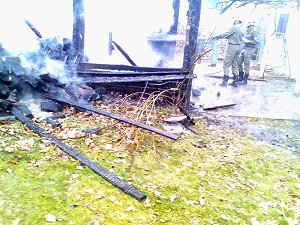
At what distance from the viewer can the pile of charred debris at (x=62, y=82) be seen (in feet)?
18.3

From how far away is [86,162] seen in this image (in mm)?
4199

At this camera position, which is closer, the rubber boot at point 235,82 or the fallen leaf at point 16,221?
the fallen leaf at point 16,221

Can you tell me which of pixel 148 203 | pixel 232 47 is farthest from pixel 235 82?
pixel 148 203

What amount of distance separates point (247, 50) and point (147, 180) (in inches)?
370

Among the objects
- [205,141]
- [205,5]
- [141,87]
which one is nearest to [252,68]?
[205,5]

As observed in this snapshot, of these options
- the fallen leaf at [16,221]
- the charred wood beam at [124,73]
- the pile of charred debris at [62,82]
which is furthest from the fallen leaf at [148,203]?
the charred wood beam at [124,73]

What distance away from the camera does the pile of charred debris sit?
→ 5.59m

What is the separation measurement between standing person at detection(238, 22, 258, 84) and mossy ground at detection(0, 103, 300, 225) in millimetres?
6775

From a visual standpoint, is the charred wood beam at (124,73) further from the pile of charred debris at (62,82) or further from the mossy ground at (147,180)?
the mossy ground at (147,180)

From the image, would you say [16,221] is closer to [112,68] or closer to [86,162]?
[86,162]

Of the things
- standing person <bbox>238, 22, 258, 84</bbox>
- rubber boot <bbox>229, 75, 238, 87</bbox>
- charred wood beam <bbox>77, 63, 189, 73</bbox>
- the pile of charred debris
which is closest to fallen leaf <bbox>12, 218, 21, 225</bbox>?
the pile of charred debris

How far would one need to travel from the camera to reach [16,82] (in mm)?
6133

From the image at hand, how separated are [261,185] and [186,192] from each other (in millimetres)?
1318

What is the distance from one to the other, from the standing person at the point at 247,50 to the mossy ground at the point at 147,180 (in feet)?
22.2
